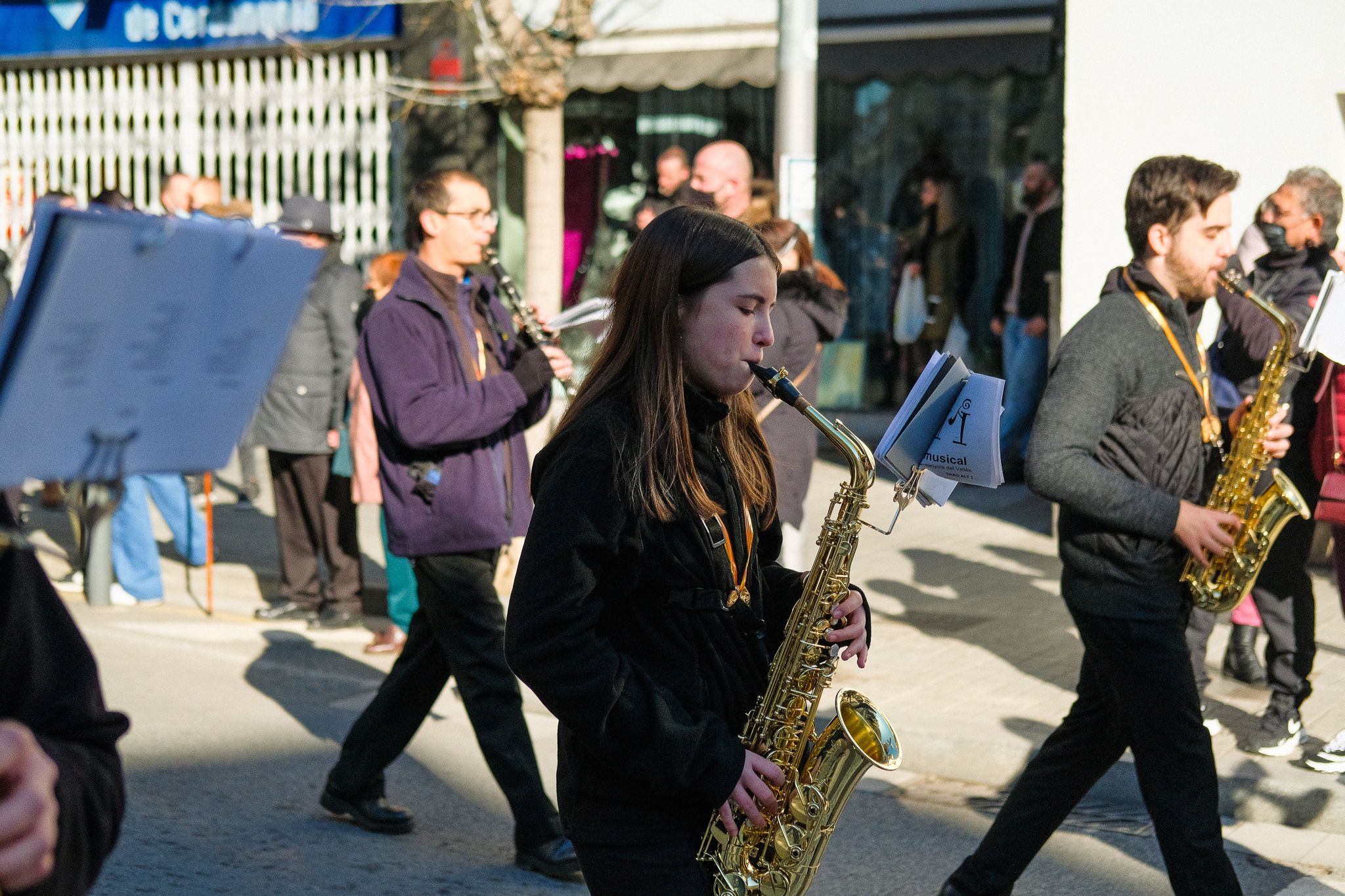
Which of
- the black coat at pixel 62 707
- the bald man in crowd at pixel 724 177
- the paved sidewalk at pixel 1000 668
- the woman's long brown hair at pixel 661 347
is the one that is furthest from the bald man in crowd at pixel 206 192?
the black coat at pixel 62 707

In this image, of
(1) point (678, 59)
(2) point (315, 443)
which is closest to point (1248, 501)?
(2) point (315, 443)

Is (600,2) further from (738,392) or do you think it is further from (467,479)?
(738,392)

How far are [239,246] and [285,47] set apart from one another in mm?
13688

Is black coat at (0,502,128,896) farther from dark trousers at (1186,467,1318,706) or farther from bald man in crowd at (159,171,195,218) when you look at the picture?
bald man in crowd at (159,171,195,218)

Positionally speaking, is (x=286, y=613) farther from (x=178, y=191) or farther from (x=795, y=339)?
(x=178, y=191)

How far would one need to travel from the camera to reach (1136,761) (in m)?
3.73

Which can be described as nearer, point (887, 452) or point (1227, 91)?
point (887, 452)

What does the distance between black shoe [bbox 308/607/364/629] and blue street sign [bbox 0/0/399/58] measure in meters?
6.89

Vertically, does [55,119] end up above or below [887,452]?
above

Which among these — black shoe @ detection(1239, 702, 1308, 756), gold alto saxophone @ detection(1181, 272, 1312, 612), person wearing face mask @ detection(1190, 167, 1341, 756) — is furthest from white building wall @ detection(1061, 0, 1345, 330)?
gold alto saxophone @ detection(1181, 272, 1312, 612)

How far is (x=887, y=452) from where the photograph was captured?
2941 mm

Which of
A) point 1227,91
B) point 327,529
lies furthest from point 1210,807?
point 1227,91

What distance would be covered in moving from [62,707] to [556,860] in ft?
10.1

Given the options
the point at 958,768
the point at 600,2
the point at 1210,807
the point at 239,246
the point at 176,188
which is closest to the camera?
the point at 239,246
